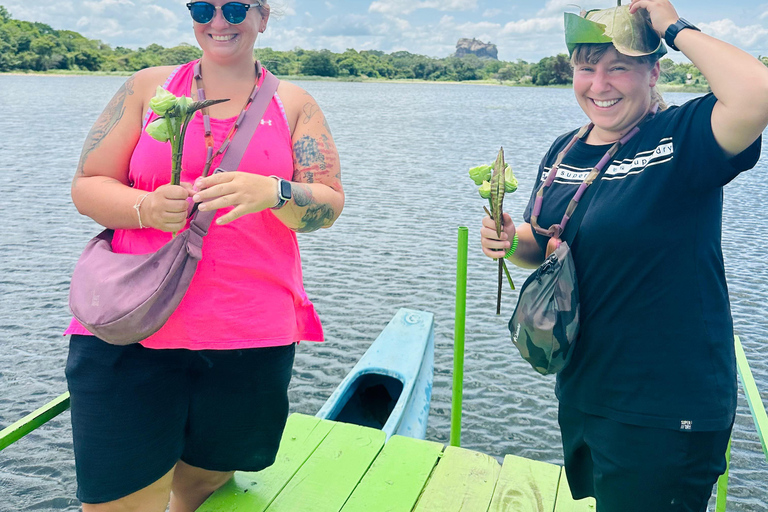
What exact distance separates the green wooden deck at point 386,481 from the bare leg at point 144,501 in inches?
26.3

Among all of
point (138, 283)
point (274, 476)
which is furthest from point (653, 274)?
point (274, 476)

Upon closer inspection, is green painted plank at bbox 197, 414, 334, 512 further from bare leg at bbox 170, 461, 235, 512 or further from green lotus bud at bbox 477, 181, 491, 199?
green lotus bud at bbox 477, 181, 491, 199

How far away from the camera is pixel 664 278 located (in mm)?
1932

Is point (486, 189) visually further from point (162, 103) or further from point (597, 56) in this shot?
point (162, 103)

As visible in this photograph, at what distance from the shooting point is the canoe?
5270 mm

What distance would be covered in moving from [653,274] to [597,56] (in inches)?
29.8

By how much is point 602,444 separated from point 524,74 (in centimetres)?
11341

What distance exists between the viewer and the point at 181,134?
6.46 feet

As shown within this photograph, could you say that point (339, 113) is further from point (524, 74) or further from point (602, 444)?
point (524, 74)

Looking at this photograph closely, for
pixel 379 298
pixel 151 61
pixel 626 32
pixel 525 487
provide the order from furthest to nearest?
pixel 151 61, pixel 379 298, pixel 525 487, pixel 626 32

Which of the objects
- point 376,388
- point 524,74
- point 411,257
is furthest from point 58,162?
point 524,74

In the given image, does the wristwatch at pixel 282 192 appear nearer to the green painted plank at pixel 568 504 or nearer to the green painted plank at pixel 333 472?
the green painted plank at pixel 333 472

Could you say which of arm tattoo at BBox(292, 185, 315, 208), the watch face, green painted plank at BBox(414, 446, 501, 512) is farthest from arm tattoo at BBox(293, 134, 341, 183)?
green painted plank at BBox(414, 446, 501, 512)

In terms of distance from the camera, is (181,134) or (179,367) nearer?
(181,134)
